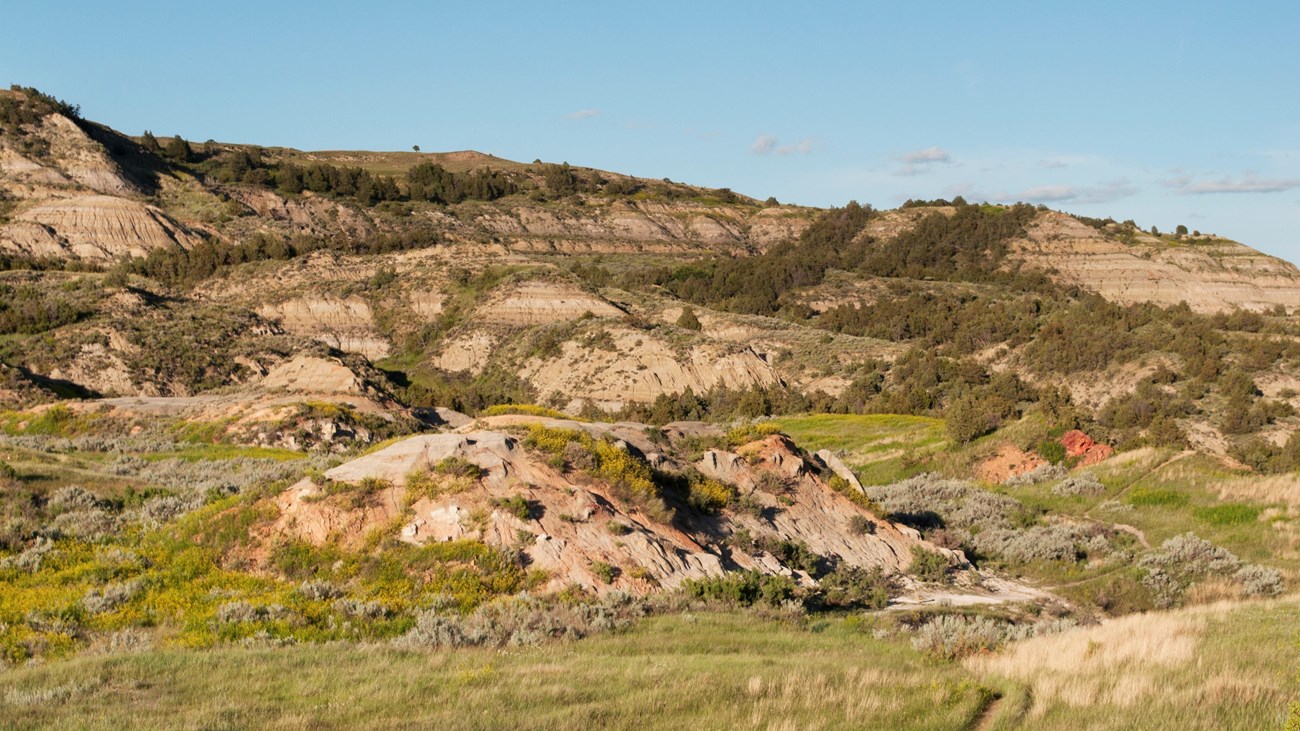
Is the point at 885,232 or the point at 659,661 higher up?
the point at 885,232

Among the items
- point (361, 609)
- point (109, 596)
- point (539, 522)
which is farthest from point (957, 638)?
point (109, 596)

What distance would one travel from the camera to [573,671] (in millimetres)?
9555

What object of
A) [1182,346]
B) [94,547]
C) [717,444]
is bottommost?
[94,547]

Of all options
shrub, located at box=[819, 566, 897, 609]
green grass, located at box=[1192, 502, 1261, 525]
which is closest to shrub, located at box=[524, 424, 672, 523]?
shrub, located at box=[819, 566, 897, 609]

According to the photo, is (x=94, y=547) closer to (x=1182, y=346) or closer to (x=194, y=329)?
(x=194, y=329)

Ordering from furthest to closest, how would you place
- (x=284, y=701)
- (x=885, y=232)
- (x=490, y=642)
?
(x=885, y=232) < (x=490, y=642) < (x=284, y=701)

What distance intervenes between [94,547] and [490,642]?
845cm

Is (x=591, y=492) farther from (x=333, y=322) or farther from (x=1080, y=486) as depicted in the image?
(x=333, y=322)

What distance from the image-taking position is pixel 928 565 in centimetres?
1952

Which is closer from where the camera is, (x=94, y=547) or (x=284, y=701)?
(x=284, y=701)

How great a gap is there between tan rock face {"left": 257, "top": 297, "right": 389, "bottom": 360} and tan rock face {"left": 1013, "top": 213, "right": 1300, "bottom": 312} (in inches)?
2801

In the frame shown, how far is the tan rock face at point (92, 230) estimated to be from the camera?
71438 millimetres

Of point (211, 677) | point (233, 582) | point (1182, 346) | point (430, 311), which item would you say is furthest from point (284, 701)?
point (430, 311)

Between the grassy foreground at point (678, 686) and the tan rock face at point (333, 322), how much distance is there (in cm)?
6116
